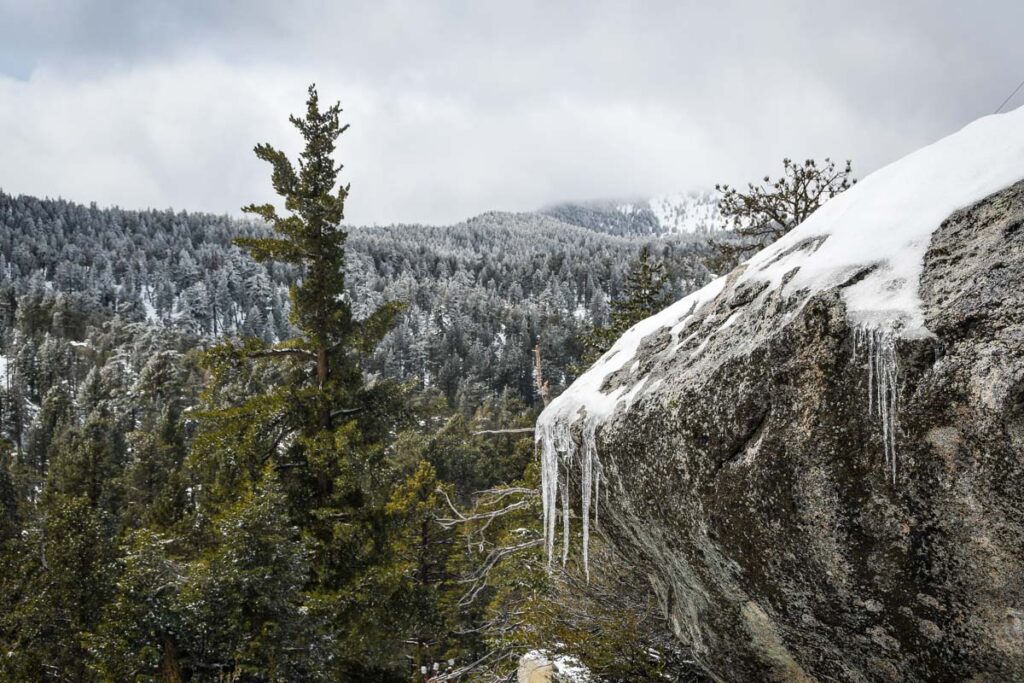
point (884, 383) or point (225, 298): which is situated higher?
point (225, 298)

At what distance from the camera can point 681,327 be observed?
4117 millimetres

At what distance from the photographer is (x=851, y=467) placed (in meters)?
2.62

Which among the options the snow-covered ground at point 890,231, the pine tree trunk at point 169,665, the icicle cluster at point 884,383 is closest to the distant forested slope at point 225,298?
the pine tree trunk at point 169,665

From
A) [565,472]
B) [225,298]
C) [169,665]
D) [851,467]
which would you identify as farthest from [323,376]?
[225,298]

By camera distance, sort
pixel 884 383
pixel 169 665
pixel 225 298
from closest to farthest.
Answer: pixel 884 383
pixel 169 665
pixel 225 298

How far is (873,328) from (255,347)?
1023 centimetres

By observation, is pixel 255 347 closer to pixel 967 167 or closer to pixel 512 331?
pixel 967 167

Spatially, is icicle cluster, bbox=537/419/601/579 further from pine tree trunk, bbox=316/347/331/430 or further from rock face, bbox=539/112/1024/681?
pine tree trunk, bbox=316/347/331/430

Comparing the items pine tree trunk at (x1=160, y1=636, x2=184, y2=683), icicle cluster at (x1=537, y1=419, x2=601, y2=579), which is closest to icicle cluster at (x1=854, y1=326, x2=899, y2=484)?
icicle cluster at (x1=537, y1=419, x2=601, y2=579)

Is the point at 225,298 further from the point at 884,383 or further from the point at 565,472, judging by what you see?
the point at 884,383

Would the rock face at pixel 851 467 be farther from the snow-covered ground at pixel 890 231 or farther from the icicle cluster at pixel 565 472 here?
the icicle cluster at pixel 565 472

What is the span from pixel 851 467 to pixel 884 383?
44 cm

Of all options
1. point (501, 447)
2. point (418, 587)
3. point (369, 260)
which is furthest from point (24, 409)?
point (369, 260)

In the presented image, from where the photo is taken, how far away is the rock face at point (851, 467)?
2279mm
